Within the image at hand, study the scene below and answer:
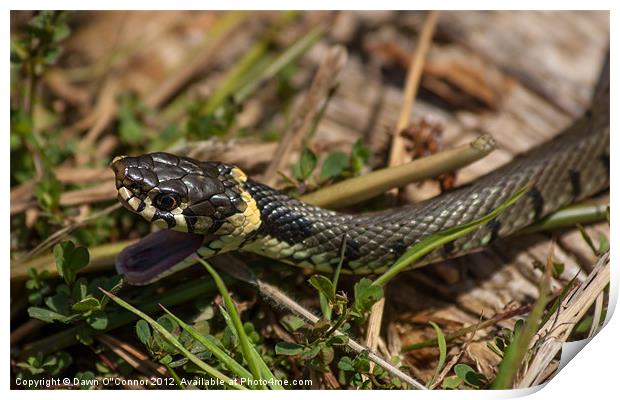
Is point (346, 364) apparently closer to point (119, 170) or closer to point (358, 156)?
point (358, 156)

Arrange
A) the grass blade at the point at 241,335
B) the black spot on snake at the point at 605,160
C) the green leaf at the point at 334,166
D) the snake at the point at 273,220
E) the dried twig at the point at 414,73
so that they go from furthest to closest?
the dried twig at the point at 414,73, the black spot on snake at the point at 605,160, the green leaf at the point at 334,166, the snake at the point at 273,220, the grass blade at the point at 241,335

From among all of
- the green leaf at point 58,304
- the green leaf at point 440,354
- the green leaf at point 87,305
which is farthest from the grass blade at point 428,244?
the green leaf at point 58,304

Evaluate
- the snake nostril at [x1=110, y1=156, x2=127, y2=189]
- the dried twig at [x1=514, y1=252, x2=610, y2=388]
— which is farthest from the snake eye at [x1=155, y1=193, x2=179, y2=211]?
the dried twig at [x1=514, y1=252, x2=610, y2=388]

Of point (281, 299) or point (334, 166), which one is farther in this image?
point (334, 166)

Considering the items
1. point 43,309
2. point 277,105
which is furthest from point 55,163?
point 277,105

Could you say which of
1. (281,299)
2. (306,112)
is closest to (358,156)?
(306,112)

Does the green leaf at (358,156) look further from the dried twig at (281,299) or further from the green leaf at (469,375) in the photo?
the green leaf at (469,375)

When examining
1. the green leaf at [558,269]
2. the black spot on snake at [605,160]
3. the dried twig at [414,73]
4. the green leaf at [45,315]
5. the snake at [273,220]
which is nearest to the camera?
the green leaf at [45,315]
